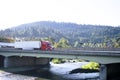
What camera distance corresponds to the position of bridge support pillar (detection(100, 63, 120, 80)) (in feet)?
150

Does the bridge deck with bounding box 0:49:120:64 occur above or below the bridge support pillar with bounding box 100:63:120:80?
above

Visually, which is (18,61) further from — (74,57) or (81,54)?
(81,54)

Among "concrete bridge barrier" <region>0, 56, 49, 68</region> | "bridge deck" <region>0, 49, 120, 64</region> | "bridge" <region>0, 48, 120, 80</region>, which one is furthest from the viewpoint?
"concrete bridge barrier" <region>0, 56, 49, 68</region>

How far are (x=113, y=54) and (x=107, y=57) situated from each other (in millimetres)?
2121

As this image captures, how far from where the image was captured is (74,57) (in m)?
53.3

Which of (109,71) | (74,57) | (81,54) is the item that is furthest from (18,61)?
(109,71)

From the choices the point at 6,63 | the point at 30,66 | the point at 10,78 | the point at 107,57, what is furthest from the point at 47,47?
the point at 107,57

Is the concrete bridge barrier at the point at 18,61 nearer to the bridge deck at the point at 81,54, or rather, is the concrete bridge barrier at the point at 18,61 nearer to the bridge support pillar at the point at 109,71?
the bridge deck at the point at 81,54

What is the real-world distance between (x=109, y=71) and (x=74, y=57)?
8374 mm

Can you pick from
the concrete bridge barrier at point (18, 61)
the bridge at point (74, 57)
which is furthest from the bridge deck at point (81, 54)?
the concrete bridge barrier at point (18, 61)

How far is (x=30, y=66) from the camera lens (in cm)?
7394

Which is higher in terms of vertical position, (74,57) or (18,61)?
(74,57)

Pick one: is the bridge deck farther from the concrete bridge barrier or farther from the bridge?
the concrete bridge barrier

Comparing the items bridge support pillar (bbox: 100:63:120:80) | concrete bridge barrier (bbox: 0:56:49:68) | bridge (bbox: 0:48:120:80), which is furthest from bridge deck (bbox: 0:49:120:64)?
concrete bridge barrier (bbox: 0:56:49:68)
